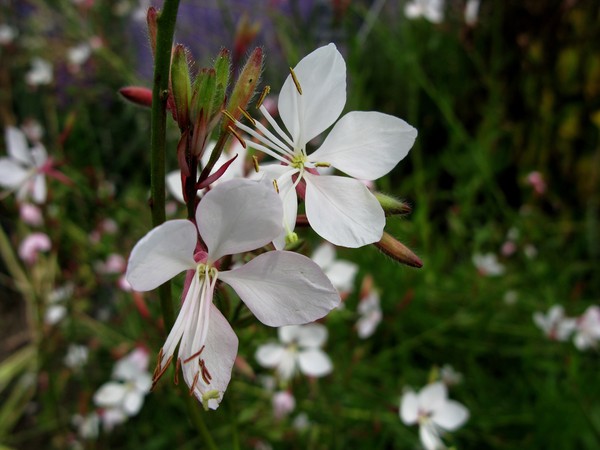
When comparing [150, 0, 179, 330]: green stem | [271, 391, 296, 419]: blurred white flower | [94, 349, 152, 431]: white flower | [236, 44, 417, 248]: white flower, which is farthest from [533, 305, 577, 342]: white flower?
[150, 0, 179, 330]: green stem

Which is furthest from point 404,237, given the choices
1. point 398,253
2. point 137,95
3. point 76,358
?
point 76,358

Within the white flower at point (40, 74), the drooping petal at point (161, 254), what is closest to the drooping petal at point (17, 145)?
the drooping petal at point (161, 254)

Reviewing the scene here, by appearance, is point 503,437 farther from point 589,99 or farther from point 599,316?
point 589,99

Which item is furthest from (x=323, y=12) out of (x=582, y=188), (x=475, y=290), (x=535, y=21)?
(x=475, y=290)

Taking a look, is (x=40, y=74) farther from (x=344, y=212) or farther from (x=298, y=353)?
(x=344, y=212)

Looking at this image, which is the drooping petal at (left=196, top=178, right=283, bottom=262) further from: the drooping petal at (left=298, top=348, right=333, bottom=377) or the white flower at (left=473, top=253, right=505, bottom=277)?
the white flower at (left=473, top=253, right=505, bottom=277)
